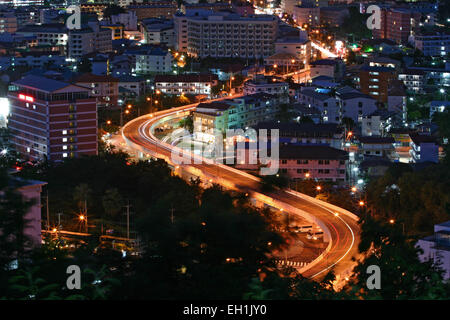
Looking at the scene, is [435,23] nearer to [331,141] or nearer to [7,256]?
[331,141]

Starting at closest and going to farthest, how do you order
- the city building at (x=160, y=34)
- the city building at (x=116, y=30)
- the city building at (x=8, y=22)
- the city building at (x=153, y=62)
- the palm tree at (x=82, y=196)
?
the palm tree at (x=82, y=196), the city building at (x=153, y=62), the city building at (x=160, y=34), the city building at (x=116, y=30), the city building at (x=8, y=22)

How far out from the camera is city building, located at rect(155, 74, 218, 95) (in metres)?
12.1

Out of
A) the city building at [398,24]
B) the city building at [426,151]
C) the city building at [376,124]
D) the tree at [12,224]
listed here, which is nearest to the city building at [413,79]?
the city building at [376,124]

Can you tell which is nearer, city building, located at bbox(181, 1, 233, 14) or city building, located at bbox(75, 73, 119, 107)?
city building, located at bbox(75, 73, 119, 107)

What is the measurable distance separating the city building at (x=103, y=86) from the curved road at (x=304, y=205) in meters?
1.41

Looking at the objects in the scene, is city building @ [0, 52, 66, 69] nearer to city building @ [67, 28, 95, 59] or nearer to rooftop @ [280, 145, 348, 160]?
city building @ [67, 28, 95, 59]

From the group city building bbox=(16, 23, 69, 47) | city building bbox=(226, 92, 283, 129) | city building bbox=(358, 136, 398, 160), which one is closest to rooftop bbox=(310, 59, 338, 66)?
city building bbox=(226, 92, 283, 129)

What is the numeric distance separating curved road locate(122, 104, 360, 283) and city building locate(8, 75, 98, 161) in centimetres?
61

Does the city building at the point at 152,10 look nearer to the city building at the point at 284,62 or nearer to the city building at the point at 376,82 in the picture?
the city building at the point at 284,62

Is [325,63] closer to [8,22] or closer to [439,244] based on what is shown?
[8,22]

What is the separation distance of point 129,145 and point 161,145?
322 mm

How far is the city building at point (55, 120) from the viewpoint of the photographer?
8578mm

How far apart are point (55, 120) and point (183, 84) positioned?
378 centimetres

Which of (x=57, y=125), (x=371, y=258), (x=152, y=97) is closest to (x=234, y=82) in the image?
(x=152, y=97)
